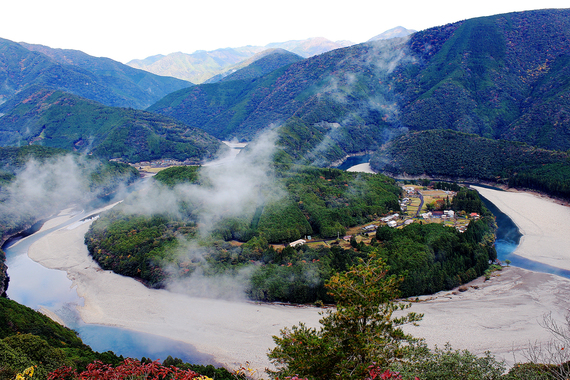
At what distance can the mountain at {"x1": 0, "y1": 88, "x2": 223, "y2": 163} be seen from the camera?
538 ft

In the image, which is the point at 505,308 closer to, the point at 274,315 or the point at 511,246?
the point at 511,246

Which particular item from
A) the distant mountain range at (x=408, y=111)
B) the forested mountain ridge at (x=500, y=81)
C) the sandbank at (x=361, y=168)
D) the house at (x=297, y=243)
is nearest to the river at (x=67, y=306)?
the house at (x=297, y=243)

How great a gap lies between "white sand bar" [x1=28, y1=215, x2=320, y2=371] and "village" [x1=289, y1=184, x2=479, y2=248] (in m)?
16.4

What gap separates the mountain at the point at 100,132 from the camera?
164000mm

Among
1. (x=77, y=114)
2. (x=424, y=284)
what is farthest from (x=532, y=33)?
(x=77, y=114)

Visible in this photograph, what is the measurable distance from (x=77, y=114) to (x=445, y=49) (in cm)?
20404

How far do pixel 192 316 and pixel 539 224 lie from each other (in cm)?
6992

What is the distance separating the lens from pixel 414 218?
7119cm

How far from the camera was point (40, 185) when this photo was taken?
98000mm

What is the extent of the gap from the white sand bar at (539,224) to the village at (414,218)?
10390 mm

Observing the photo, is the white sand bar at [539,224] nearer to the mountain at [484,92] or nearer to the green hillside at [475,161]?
the green hillside at [475,161]

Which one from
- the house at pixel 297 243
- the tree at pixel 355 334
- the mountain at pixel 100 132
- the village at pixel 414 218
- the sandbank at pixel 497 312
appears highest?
the mountain at pixel 100 132

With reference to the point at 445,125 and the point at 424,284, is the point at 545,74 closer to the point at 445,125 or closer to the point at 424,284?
the point at 445,125

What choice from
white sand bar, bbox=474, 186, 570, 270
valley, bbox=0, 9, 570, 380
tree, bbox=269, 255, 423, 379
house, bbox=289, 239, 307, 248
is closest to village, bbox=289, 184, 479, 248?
house, bbox=289, 239, 307, 248
